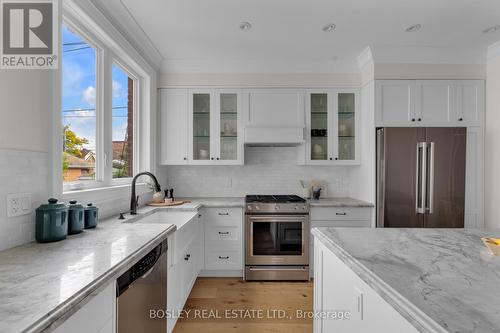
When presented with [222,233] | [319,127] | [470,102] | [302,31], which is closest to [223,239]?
[222,233]

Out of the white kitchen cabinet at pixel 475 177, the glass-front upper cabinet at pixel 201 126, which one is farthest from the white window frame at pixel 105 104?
the white kitchen cabinet at pixel 475 177

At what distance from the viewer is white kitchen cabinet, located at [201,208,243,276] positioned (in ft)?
9.77

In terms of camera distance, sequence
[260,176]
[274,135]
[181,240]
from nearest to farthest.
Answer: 1. [181,240]
2. [274,135]
3. [260,176]

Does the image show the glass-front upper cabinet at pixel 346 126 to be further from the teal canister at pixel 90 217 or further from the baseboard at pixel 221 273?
the teal canister at pixel 90 217

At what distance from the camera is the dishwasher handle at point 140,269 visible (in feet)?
3.54

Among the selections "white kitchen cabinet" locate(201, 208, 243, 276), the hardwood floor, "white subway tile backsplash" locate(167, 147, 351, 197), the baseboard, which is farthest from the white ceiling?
the hardwood floor

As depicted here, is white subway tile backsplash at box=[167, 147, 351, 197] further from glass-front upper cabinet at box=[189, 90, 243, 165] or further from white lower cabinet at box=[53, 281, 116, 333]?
white lower cabinet at box=[53, 281, 116, 333]

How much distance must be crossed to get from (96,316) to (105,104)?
6.06ft

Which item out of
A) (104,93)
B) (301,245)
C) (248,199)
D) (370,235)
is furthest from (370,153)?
(104,93)

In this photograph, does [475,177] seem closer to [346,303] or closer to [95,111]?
[346,303]

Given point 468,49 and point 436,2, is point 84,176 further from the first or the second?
point 468,49

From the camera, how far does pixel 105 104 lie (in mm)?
2230

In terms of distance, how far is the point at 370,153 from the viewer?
301cm

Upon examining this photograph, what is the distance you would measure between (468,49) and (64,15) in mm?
3916
